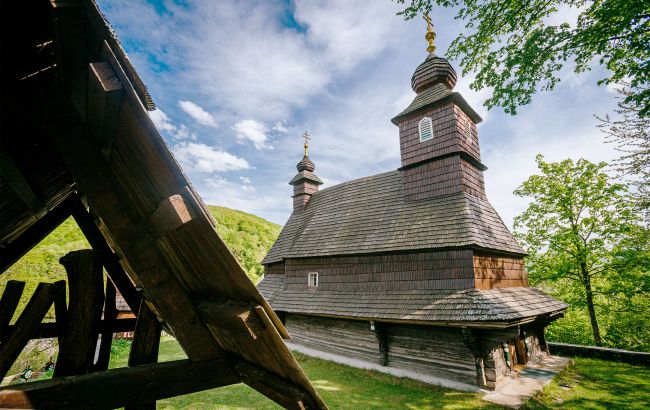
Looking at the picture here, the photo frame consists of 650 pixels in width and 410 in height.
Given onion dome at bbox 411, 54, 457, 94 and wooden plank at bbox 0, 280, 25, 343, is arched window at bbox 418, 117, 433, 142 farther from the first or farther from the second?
wooden plank at bbox 0, 280, 25, 343

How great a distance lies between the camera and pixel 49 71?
1.42 meters

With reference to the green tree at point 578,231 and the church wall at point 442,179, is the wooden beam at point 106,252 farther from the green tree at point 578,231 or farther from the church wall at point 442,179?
the green tree at point 578,231

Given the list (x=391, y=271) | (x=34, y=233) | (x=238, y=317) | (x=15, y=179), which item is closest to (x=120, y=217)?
(x=238, y=317)

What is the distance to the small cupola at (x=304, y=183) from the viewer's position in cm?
1770

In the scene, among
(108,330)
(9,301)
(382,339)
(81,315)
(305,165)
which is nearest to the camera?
(81,315)

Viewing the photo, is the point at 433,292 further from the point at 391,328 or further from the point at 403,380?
the point at 403,380

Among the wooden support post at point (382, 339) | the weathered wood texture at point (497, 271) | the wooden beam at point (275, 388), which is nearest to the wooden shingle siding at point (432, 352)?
the wooden support post at point (382, 339)

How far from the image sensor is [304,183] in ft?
58.3

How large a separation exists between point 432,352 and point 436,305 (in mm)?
1544

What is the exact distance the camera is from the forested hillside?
522 inches

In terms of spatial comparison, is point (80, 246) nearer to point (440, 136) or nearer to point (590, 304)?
point (440, 136)

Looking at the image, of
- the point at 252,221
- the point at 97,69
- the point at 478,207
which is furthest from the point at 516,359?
the point at 252,221

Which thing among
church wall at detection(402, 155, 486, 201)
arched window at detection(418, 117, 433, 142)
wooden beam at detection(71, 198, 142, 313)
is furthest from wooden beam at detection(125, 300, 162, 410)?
arched window at detection(418, 117, 433, 142)

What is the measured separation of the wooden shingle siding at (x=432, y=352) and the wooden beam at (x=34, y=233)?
30.3 ft
